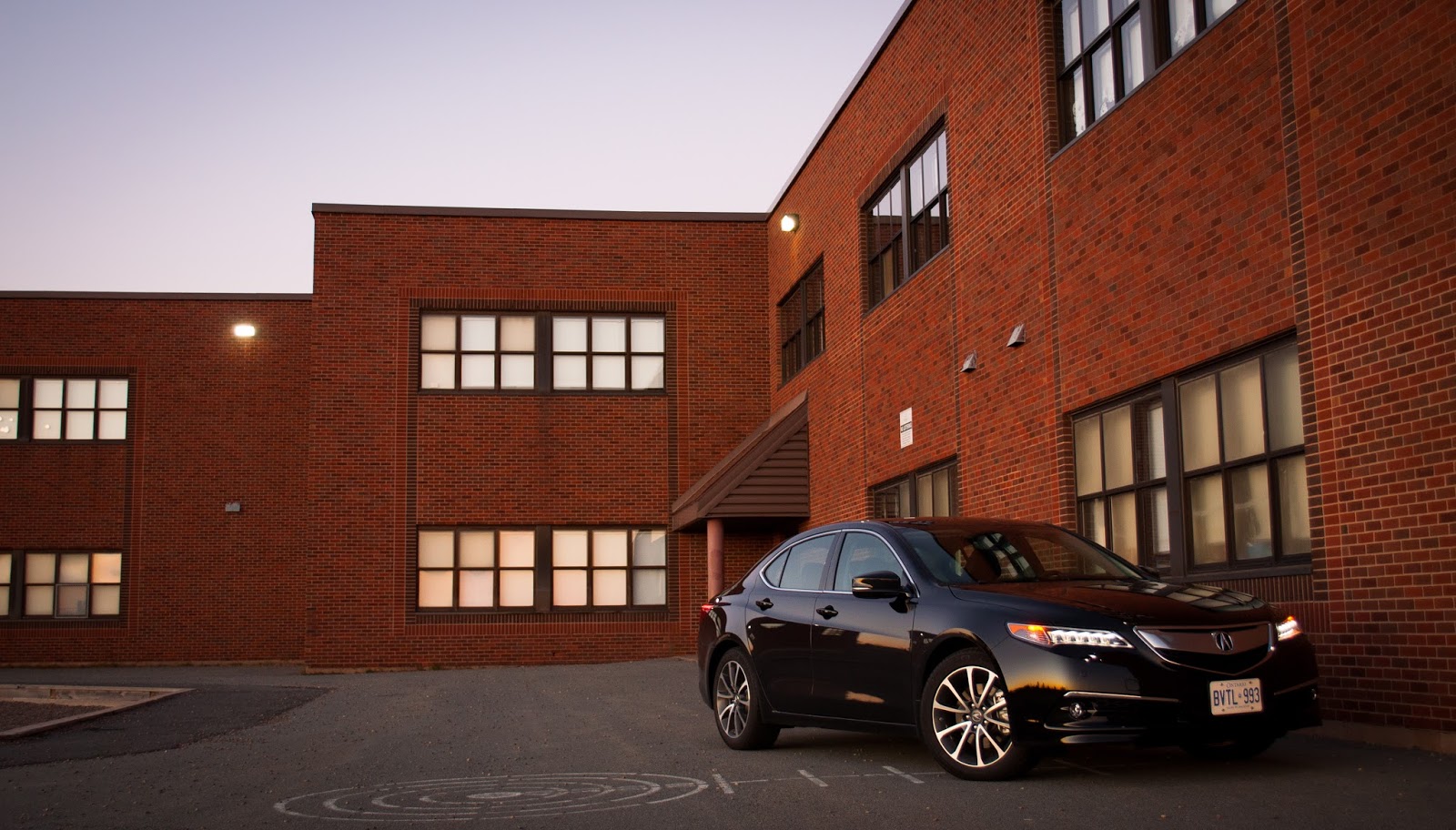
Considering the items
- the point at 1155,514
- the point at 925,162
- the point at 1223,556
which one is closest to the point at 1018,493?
the point at 1155,514

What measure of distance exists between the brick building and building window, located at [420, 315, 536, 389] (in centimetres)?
6

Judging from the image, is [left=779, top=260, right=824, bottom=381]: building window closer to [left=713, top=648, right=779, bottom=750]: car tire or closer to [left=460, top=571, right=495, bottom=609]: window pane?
[left=460, top=571, right=495, bottom=609]: window pane

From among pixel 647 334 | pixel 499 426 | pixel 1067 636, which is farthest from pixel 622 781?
pixel 647 334

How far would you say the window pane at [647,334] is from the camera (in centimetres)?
2609

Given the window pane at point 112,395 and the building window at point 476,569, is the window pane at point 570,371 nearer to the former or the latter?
the building window at point 476,569

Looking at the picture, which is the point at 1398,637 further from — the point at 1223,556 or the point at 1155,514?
the point at 1155,514

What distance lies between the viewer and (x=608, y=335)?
85.4 feet

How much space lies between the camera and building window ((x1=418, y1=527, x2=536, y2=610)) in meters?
25.1

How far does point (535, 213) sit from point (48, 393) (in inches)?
476

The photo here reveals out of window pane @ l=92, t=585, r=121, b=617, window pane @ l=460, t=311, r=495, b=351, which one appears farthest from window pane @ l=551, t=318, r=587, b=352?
window pane @ l=92, t=585, r=121, b=617

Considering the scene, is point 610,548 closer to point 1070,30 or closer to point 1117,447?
point 1117,447

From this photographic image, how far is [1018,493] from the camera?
14352mm

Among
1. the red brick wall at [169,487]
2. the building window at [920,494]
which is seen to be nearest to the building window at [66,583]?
the red brick wall at [169,487]

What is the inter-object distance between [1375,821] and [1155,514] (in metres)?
5.82
